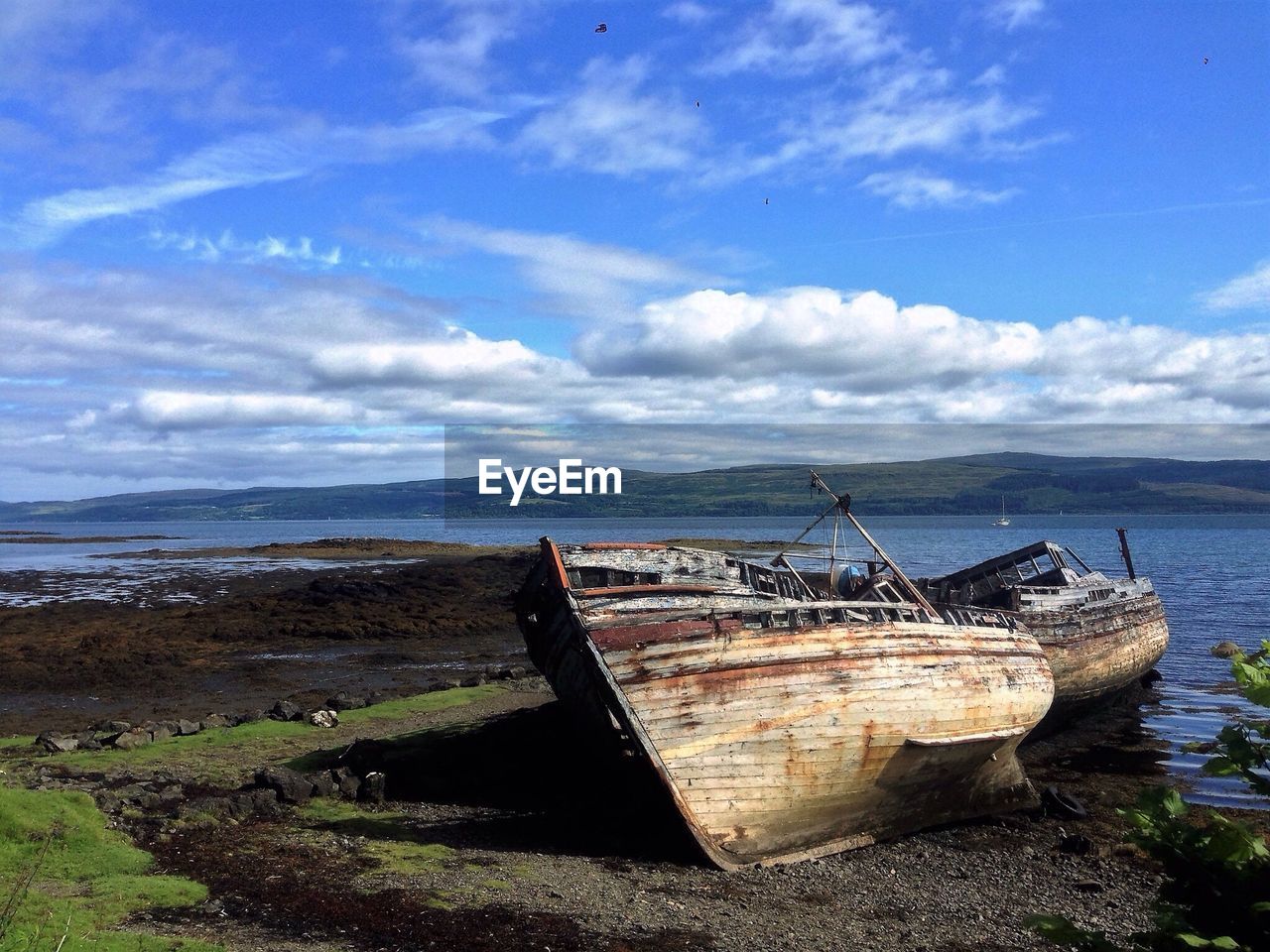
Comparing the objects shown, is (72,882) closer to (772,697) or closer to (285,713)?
(772,697)

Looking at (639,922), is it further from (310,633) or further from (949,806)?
(310,633)

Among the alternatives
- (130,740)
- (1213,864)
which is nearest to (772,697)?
(1213,864)

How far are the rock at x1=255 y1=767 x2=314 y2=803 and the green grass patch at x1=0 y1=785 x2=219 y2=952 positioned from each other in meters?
2.48

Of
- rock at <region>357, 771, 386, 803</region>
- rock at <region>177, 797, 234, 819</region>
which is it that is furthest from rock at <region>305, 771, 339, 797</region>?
rock at <region>177, 797, 234, 819</region>

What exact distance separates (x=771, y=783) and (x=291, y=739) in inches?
408

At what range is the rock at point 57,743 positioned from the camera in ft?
56.0

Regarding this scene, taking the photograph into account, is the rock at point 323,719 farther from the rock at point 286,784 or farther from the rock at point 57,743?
the rock at point 286,784

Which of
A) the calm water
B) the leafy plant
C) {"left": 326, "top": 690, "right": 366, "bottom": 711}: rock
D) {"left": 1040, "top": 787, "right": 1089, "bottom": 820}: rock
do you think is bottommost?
the calm water

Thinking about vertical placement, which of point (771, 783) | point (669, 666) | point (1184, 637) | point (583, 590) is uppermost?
point (583, 590)

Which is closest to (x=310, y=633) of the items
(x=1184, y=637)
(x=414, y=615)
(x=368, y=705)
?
(x=414, y=615)

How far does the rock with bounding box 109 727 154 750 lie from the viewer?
683 inches

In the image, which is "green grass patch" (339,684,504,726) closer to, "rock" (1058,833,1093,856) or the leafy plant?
"rock" (1058,833,1093,856)

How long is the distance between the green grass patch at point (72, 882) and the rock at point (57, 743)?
215 inches

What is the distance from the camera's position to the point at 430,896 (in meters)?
10.5
